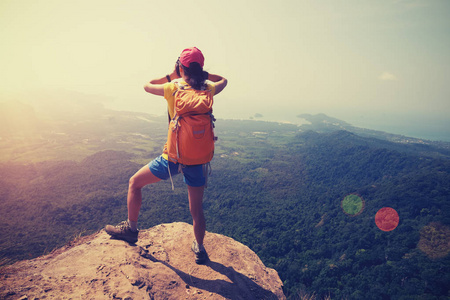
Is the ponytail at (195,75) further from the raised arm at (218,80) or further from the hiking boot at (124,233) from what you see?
the hiking boot at (124,233)

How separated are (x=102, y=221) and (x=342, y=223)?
247 feet

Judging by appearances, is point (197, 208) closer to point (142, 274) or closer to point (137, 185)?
point (137, 185)

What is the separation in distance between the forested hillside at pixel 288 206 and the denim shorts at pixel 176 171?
36.0 meters

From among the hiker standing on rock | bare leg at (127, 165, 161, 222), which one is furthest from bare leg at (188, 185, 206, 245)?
bare leg at (127, 165, 161, 222)

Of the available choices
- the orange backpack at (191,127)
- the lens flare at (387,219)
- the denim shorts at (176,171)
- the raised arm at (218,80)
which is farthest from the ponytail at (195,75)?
the lens flare at (387,219)

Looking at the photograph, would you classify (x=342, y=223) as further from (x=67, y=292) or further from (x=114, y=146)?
(x=114, y=146)

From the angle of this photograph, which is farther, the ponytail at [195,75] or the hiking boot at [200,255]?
the hiking boot at [200,255]

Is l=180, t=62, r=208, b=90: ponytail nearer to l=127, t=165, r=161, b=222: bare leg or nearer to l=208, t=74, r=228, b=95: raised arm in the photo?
l=208, t=74, r=228, b=95: raised arm

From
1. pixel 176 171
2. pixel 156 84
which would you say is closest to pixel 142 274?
pixel 176 171

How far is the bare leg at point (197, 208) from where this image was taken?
370 centimetres

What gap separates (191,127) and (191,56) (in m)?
1.03

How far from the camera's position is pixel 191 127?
2998 mm

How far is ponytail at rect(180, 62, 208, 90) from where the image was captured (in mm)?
3078

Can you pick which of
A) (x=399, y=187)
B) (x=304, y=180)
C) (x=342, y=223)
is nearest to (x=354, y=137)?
(x=304, y=180)
